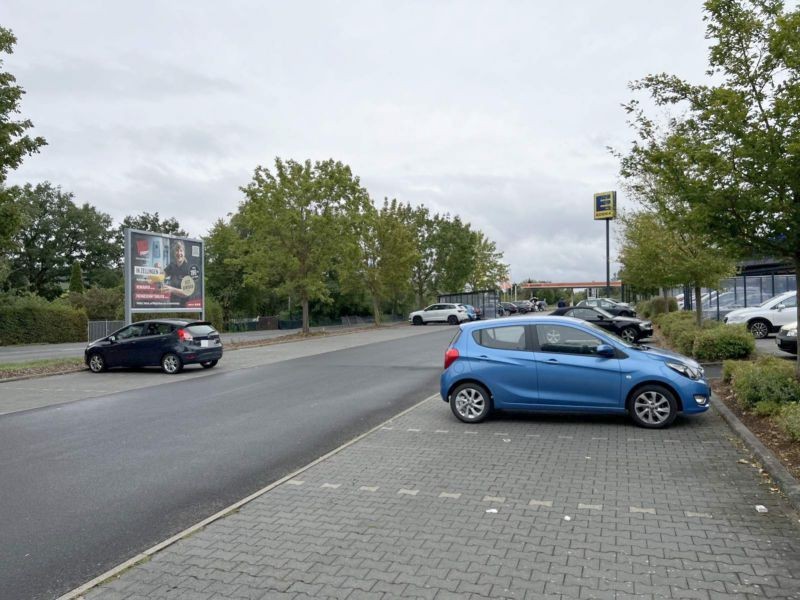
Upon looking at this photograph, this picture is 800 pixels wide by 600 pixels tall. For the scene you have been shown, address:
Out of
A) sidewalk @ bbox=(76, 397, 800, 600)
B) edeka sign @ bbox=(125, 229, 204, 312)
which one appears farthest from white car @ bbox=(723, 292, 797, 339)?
edeka sign @ bbox=(125, 229, 204, 312)

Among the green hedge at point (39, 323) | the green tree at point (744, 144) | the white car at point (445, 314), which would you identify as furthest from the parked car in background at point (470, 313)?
the green tree at point (744, 144)

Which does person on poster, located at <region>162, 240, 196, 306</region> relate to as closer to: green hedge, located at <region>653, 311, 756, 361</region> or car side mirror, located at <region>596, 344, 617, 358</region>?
green hedge, located at <region>653, 311, 756, 361</region>

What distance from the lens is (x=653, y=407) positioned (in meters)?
8.25

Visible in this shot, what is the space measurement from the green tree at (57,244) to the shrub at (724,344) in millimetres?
59711

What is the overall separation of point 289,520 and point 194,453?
2.90 meters

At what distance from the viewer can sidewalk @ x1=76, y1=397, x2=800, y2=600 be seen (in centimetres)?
384

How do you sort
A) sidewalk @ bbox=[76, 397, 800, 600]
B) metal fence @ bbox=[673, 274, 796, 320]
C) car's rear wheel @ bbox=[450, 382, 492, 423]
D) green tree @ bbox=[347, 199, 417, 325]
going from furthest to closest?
green tree @ bbox=[347, 199, 417, 325] < metal fence @ bbox=[673, 274, 796, 320] < car's rear wheel @ bbox=[450, 382, 492, 423] < sidewalk @ bbox=[76, 397, 800, 600]

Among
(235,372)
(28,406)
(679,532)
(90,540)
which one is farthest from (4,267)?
(679,532)

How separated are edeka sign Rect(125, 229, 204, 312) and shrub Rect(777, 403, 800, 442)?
62.4ft

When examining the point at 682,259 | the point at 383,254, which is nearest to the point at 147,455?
the point at 682,259

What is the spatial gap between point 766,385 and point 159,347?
1414cm

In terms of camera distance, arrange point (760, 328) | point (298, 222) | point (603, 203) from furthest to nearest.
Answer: point (603, 203) < point (298, 222) < point (760, 328)

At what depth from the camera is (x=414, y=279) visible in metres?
57.2

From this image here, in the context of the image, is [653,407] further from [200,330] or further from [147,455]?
[200,330]
